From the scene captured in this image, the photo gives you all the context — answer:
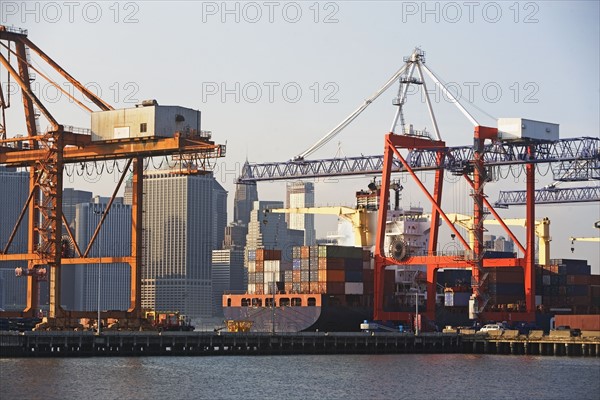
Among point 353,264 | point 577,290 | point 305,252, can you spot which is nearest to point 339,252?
point 353,264

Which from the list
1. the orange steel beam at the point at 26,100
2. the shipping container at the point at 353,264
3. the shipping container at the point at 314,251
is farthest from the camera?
the shipping container at the point at 353,264

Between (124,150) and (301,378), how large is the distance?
21880mm

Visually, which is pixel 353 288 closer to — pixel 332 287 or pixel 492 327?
pixel 332 287

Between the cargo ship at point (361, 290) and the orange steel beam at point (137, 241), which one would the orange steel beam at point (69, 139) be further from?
the cargo ship at point (361, 290)

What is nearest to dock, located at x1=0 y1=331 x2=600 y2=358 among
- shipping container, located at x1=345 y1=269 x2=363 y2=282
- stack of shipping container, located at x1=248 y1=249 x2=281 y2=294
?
shipping container, located at x1=345 y1=269 x2=363 y2=282

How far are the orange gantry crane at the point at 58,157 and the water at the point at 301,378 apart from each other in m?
6.04

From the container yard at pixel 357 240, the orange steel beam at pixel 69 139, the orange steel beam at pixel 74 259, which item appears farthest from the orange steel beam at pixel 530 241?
the orange steel beam at pixel 69 139

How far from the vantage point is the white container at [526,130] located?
96.8 metres

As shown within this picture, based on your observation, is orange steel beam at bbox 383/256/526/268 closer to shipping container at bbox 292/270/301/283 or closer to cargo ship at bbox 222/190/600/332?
cargo ship at bbox 222/190/600/332

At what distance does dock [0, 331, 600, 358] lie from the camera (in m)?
79.8

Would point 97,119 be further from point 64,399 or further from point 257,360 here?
point 64,399

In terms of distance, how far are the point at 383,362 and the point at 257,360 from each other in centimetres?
868

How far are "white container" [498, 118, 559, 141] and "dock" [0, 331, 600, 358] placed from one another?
1497 cm

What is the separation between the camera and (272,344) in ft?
293
